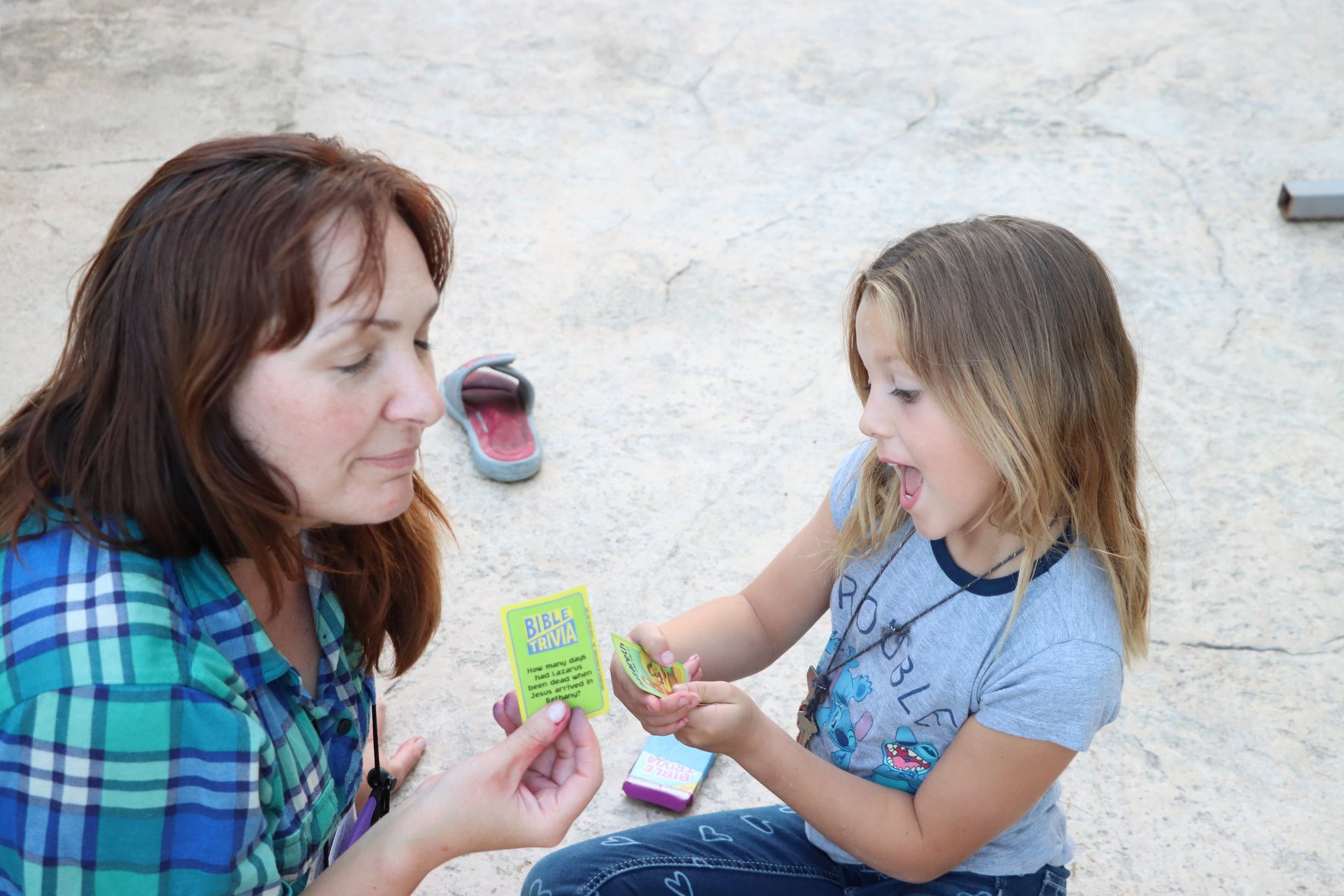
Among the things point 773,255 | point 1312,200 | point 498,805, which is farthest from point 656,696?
point 1312,200

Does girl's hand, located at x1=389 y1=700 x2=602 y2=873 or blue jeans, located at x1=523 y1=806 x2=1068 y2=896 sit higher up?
girl's hand, located at x1=389 y1=700 x2=602 y2=873

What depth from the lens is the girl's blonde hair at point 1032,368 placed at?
4.51 ft

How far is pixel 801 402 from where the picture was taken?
310 centimetres

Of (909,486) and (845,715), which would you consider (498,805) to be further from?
(909,486)

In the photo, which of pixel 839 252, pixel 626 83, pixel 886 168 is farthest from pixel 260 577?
pixel 626 83

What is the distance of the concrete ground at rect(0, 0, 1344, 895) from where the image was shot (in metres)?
2.26

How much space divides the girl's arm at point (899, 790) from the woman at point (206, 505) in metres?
0.24

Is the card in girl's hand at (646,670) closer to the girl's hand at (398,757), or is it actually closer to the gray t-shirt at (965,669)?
the gray t-shirt at (965,669)

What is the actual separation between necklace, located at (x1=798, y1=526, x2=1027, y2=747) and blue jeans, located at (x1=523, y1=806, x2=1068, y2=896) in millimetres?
162

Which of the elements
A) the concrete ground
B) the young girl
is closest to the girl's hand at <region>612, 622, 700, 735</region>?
the young girl

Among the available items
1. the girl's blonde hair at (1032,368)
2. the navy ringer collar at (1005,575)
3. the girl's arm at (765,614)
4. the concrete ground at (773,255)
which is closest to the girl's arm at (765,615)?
the girl's arm at (765,614)

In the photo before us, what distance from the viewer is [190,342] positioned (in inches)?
45.9

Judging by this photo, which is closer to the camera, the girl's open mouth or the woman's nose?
the woman's nose

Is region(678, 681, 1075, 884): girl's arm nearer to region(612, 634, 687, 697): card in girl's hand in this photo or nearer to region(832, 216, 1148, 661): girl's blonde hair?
region(612, 634, 687, 697): card in girl's hand
